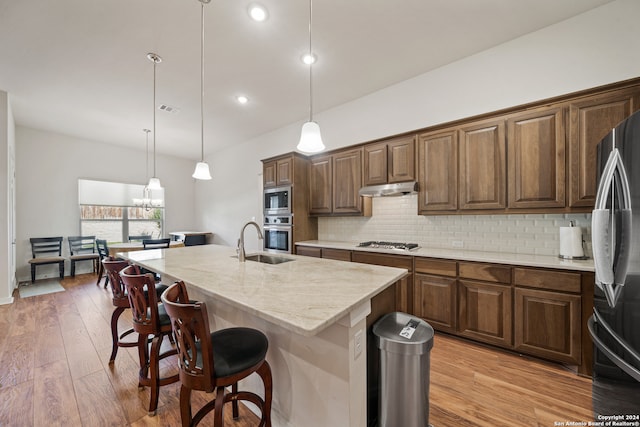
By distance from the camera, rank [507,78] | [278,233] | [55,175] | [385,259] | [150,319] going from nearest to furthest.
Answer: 1. [150,319]
2. [507,78]
3. [385,259]
4. [278,233]
5. [55,175]

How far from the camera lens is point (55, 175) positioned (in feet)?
17.4

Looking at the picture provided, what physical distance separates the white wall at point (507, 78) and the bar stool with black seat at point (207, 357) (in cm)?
262

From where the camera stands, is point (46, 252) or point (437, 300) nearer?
point (437, 300)

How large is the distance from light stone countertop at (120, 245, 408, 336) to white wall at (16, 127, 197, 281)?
16.8ft

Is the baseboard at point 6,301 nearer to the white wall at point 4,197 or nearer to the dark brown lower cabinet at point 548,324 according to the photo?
the white wall at point 4,197

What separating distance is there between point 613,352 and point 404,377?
1043mm

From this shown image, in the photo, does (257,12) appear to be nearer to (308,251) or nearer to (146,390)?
(308,251)

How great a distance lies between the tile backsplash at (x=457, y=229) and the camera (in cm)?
243

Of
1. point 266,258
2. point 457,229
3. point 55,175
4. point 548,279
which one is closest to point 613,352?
point 548,279

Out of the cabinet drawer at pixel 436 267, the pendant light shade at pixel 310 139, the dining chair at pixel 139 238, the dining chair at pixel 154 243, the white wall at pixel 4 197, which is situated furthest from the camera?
the dining chair at pixel 139 238

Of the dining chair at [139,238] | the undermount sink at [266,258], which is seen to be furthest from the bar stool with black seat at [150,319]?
the dining chair at [139,238]

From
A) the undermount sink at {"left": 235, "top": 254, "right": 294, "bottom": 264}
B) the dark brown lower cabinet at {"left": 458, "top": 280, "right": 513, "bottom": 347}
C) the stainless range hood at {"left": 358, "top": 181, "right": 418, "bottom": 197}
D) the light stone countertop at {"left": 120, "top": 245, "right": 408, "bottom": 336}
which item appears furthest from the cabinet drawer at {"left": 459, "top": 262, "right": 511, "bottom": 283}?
the undermount sink at {"left": 235, "top": 254, "right": 294, "bottom": 264}

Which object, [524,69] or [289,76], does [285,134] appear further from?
[524,69]

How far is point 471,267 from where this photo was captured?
2.37 m
